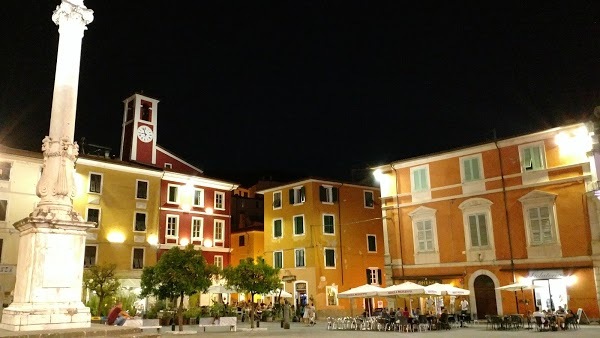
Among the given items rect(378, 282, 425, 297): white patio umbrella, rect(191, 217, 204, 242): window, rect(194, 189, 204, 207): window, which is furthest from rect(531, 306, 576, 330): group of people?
rect(194, 189, 204, 207): window

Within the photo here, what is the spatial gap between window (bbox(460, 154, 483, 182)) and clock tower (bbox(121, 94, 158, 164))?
27.7m

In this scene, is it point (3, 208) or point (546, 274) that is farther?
point (3, 208)

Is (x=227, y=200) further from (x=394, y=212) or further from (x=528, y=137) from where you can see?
(x=528, y=137)

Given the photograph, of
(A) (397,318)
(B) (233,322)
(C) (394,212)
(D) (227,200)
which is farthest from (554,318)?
(D) (227,200)

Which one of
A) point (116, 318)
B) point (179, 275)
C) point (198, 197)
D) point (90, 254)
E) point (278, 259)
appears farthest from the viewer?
point (198, 197)

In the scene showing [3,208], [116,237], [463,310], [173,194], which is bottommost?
[463,310]

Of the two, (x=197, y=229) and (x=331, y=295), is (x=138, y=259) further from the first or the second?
(x=331, y=295)

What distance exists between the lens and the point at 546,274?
26641mm

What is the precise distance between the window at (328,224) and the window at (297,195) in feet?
7.80

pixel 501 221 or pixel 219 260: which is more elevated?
pixel 501 221

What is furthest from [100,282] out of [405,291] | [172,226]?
[405,291]

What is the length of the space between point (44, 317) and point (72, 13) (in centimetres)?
803

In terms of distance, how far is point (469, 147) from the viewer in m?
30.6

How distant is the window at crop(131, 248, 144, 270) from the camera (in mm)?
38044
